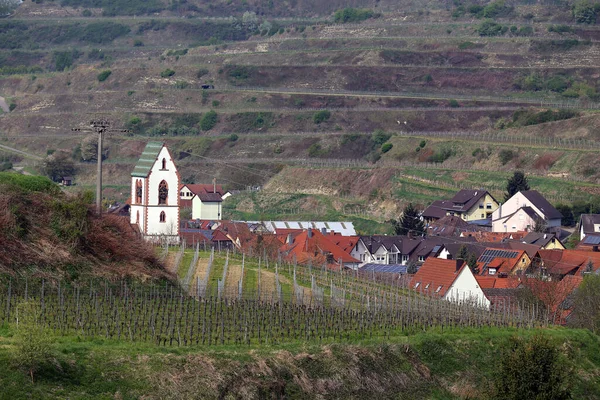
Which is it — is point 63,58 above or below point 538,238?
above

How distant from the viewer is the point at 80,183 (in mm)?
110688

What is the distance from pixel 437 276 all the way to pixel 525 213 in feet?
91.1

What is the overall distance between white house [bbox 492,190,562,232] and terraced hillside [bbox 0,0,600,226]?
5111mm

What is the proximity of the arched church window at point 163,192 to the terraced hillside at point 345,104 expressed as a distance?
34.4 meters

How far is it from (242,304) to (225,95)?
101278mm

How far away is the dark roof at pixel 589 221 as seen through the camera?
7856cm

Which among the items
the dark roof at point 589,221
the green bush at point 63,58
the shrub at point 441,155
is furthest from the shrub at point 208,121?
the dark roof at point 589,221

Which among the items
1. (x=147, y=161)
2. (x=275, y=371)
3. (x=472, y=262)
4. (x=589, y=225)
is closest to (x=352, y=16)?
(x=589, y=225)

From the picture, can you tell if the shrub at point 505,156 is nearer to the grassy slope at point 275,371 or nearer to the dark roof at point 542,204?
the dark roof at point 542,204

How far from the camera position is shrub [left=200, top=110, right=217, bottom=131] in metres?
132

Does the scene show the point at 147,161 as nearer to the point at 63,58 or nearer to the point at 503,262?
the point at 503,262

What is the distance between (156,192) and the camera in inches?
2499

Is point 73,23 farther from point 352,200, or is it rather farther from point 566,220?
point 566,220

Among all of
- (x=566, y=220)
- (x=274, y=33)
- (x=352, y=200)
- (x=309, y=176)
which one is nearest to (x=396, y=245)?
(x=566, y=220)
